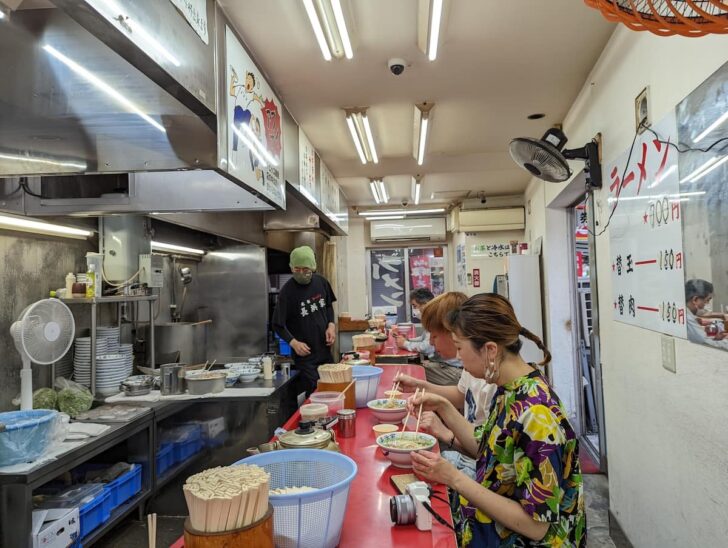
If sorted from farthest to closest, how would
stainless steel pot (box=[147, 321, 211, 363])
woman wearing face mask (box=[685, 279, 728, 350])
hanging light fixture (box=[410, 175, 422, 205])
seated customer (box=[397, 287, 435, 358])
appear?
1. hanging light fixture (box=[410, 175, 422, 205])
2. seated customer (box=[397, 287, 435, 358])
3. stainless steel pot (box=[147, 321, 211, 363])
4. woman wearing face mask (box=[685, 279, 728, 350])

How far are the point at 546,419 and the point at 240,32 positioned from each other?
267cm

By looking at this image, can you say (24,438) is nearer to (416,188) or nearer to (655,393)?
(655,393)

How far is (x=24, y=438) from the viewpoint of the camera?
2.17 metres

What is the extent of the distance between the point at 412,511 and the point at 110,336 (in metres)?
3.02

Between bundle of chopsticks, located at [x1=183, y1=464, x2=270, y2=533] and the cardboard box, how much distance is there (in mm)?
1811

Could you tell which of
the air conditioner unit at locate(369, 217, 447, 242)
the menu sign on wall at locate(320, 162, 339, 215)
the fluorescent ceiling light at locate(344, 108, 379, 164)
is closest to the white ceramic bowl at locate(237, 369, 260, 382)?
the menu sign on wall at locate(320, 162, 339, 215)

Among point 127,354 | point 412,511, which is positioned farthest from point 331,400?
point 127,354

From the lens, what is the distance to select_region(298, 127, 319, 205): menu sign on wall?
418 cm

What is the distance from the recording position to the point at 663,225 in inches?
85.6

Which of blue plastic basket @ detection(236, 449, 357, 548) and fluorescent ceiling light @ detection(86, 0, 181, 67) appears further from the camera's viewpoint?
fluorescent ceiling light @ detection(86, 0, 181, 67)

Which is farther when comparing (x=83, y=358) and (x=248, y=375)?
(x=248, y=375)

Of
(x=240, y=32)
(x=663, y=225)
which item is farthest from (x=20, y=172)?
(x=663, y=225)

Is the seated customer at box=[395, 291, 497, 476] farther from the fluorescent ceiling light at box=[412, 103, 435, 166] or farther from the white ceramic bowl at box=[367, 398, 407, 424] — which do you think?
the fluorescent ceiling light at box=[412, 103, 435, 166]

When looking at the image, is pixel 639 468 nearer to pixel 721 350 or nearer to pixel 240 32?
pixel 721 350
